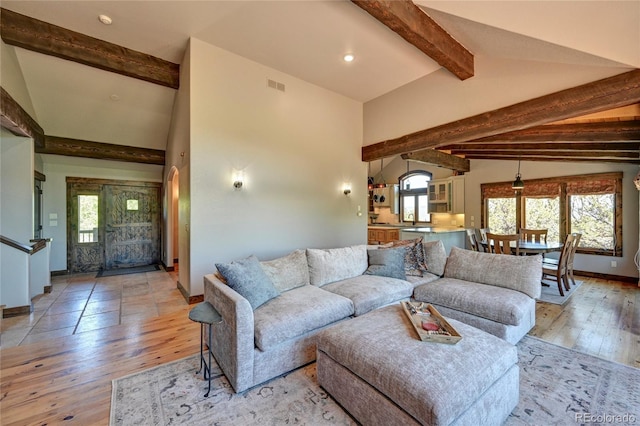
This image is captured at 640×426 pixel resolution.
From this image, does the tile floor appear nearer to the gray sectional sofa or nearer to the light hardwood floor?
the light hardwood floor

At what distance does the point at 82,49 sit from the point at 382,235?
8082 millimetres

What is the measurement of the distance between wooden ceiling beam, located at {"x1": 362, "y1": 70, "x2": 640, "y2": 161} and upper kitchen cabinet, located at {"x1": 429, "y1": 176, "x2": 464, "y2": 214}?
3412 millimetres

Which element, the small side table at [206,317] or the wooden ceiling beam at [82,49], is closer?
the small side table at [206,317]

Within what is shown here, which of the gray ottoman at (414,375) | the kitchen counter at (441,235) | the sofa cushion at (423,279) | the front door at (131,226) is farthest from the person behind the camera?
the front door at (131,226)

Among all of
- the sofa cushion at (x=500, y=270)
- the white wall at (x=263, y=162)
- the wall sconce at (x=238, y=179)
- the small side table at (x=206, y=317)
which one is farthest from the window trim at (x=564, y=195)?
the small side table at (x=206, y=317)

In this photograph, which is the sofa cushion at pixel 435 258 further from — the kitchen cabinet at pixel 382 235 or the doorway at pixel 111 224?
the doorway at pixel 111 224

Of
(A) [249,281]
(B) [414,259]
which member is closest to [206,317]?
(A) [249,281]

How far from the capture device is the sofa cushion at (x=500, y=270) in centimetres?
290

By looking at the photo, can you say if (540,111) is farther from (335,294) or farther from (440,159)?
(335,294)

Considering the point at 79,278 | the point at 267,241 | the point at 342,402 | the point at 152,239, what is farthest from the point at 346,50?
the point at 79,278

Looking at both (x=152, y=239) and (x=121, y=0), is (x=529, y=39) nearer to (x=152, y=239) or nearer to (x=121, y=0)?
(x=121, y=0)

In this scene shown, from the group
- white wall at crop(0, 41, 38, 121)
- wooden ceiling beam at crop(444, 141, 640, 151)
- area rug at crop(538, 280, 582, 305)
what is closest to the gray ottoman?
area rug at crop(538, 280, 582, 305)

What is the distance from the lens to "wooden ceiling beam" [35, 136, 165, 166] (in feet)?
17.6

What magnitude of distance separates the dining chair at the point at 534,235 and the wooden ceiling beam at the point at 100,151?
26.8 feet
